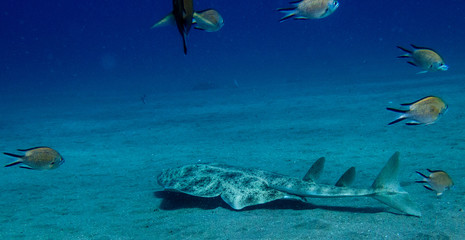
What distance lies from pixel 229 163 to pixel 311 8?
4.05m

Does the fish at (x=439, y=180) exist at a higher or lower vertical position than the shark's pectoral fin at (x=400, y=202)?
higher

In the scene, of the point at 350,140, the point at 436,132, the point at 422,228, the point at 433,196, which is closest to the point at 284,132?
the point at 350,140

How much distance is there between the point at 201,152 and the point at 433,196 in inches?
218

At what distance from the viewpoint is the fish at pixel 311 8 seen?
4941 millimetres

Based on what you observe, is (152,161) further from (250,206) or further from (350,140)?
(350,140)

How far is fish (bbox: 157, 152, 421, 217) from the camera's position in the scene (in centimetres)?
441

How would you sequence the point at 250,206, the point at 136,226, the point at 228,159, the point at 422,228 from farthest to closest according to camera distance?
1. the point at 228,159
2. the point at 250,206
3. the point at 136,226
4. the point at 422,228

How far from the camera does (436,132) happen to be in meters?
8.80

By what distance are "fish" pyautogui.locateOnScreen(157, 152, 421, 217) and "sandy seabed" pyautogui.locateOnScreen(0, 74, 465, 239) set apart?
0.21 metres

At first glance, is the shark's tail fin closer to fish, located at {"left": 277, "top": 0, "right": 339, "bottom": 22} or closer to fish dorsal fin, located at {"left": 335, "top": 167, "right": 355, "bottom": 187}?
fish dorsal fin, located at {"left": 335, "top": 167, "right": 355, "bottom": 187}

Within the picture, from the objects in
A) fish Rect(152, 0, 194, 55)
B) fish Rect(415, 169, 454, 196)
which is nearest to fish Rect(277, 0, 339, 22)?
fish Rect(415, 169, 454, 196)

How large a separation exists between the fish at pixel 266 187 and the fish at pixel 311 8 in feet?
7.92

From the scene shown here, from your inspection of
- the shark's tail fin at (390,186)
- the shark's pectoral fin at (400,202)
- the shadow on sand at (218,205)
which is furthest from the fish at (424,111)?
the shadow on sand at (218,205)

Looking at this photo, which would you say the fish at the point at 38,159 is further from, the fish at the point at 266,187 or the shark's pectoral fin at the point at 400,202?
the shark's pectoral fin at the point at 400,202
